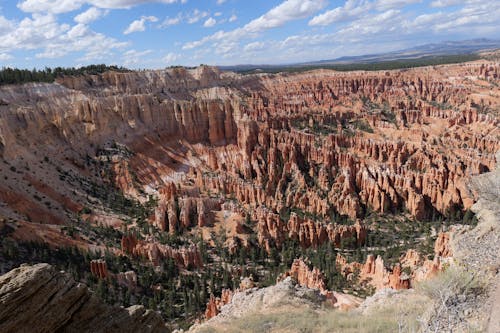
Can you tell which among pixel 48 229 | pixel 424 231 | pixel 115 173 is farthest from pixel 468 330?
pixel 115 173

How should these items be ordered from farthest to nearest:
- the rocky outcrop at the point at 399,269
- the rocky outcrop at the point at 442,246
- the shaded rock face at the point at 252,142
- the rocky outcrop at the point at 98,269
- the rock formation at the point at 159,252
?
the shaded rock face at the point at 252,142, the rock formation at the point at 159,252, the rocky outcrop at the point at 442,246, the rocky outcrop at the point at 98,269, the rocky outcrop at the point at 399,269

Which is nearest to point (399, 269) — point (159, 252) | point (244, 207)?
point (159, 252)

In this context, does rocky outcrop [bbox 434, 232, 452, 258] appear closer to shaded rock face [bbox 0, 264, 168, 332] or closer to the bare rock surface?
the bare rock surface

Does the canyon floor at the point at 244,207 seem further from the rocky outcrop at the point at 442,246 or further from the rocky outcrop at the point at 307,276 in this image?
the rocky outcrop at the point at 442,246

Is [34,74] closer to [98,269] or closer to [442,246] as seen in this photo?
[98,269]

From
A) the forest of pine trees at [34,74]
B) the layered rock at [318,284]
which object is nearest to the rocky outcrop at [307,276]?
the layered rock at [318,284]
